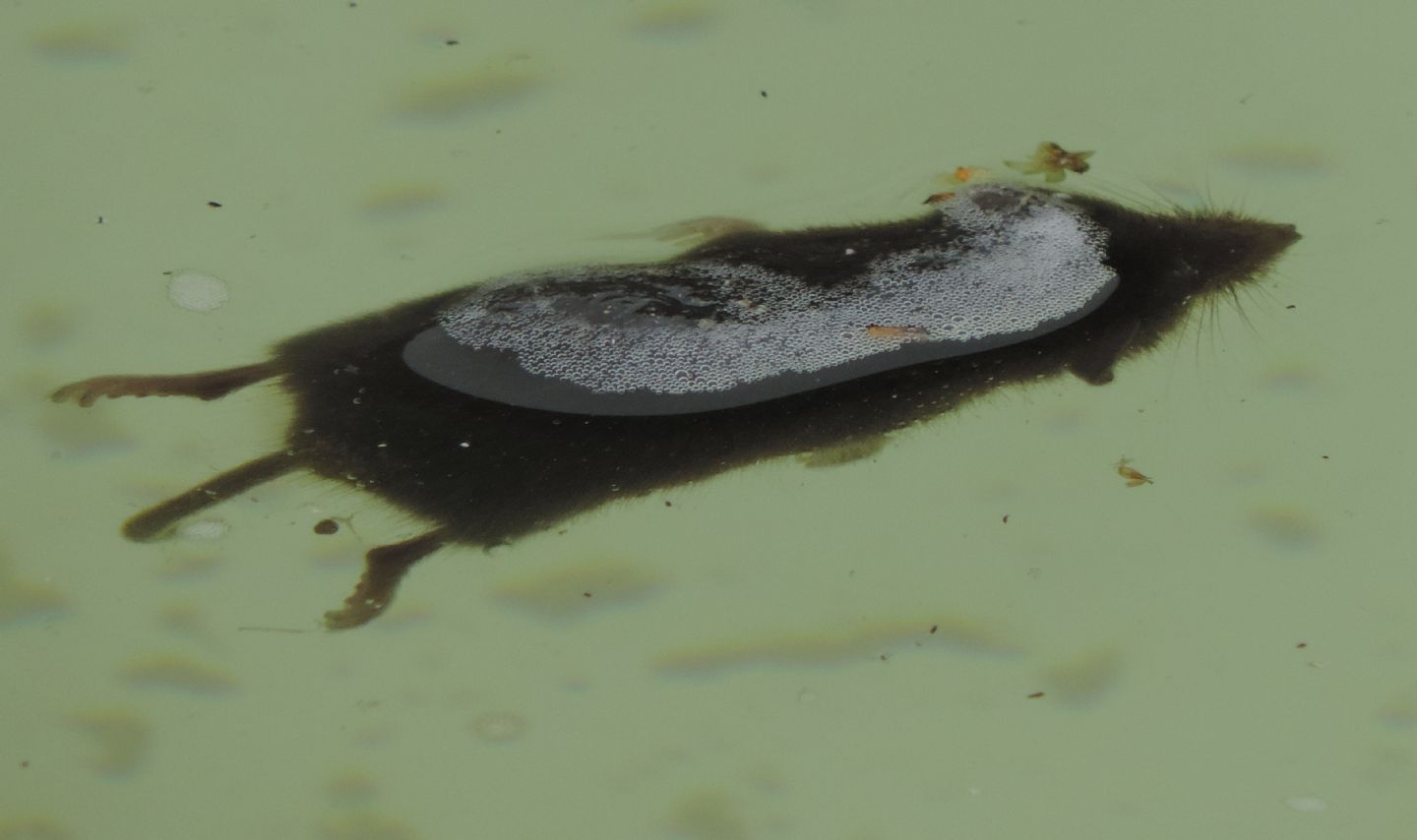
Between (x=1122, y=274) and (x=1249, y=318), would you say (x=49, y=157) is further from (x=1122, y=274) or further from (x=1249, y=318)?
(x=1249, y=318)

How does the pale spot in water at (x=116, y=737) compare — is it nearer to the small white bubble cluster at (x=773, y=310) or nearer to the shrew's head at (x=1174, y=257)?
the small white bubble cluster at (x=773, y=310)

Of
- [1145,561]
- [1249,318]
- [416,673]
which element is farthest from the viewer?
[1249,318]

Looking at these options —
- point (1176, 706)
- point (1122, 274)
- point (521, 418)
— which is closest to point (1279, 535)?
point (1176, 706)

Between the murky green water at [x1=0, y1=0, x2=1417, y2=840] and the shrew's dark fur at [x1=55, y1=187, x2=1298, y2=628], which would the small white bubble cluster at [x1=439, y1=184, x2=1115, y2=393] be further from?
the murky green water at [x1=0, y1=0, x2=1417, y2=840]

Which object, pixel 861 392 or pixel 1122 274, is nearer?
pixel 861 392

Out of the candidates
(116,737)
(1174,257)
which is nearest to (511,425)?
(116,737)

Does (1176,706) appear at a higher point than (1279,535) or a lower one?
lower
